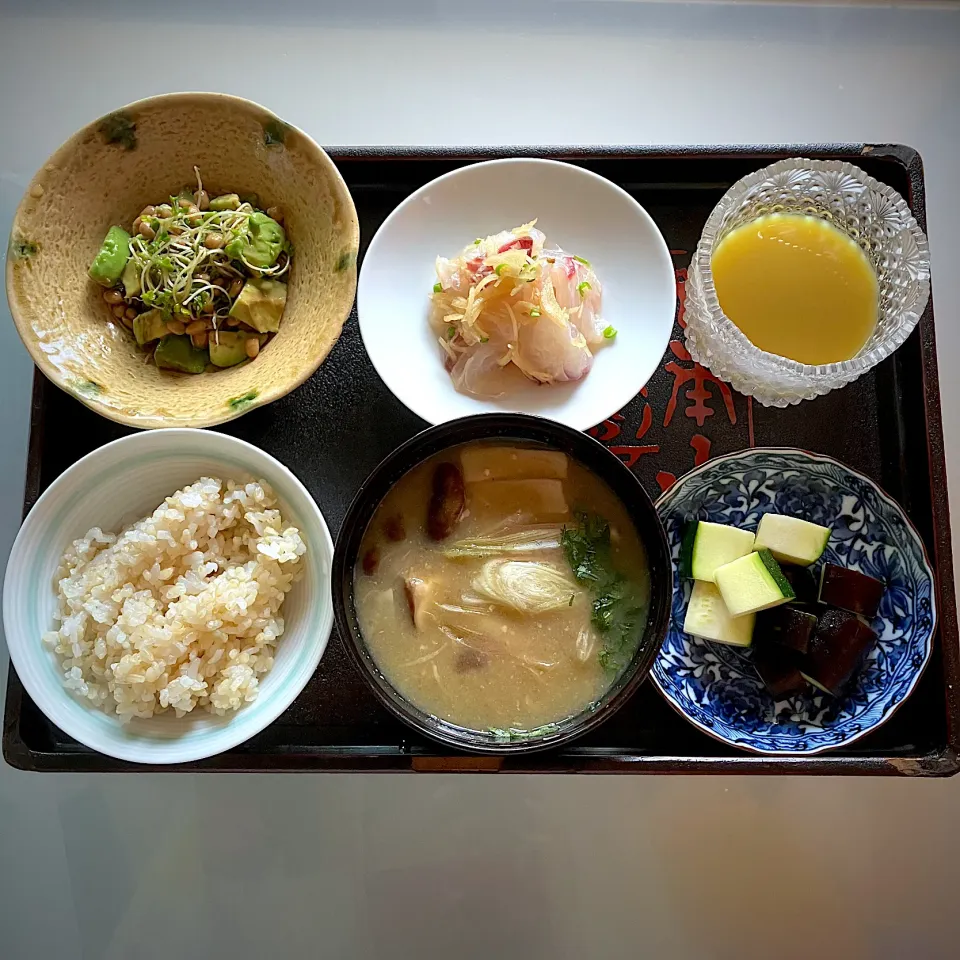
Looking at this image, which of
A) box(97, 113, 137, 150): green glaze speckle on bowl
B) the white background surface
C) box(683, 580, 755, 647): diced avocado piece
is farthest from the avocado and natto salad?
box(683, 580, 755, 647): diced avocado piece

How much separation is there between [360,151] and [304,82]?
614mm

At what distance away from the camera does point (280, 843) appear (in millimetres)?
2053

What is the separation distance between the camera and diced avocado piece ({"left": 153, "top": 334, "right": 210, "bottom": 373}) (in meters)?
1.72

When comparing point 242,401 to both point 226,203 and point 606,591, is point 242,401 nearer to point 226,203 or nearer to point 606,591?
point 226,203

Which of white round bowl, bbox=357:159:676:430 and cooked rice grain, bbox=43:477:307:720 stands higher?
white round bowl, bbox=357:159:676:430

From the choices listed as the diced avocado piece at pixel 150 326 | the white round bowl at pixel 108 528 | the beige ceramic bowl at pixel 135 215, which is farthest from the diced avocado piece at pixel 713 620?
the diced avocado piece at pixel 150 326

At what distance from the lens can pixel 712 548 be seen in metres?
1.67

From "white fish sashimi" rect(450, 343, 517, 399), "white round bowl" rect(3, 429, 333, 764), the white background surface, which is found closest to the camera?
"white round bowl" rect(3, 429, 333, 764)

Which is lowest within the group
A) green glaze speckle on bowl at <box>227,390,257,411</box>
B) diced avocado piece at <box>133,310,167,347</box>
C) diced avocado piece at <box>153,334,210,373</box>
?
green glaze speckle on bowl at <box>227,390,257,411</box>

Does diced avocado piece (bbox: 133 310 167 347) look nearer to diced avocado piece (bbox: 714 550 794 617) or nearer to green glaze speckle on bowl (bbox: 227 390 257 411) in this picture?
green glaze speckle on bowl (bbox: 227 390 257 411)

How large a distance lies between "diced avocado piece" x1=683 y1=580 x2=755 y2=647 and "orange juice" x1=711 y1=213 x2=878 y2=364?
0.53 m

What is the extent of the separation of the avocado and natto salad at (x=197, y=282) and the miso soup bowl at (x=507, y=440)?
46 centimetres

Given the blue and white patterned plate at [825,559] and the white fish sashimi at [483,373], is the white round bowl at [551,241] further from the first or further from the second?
the blue and white patterned plate at [825,559]

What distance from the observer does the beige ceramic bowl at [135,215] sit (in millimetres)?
1603
